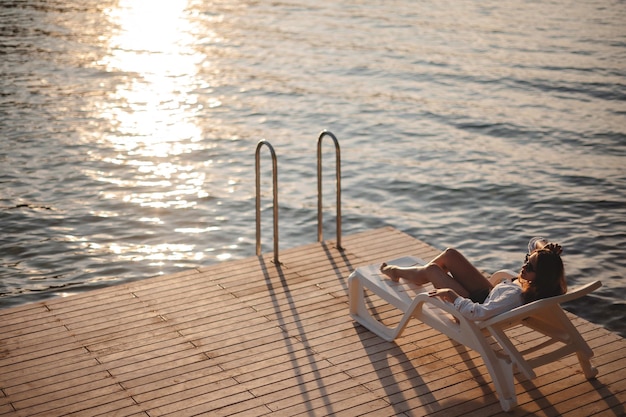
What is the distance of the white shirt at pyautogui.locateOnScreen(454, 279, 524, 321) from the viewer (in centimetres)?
590

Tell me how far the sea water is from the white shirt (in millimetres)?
3611

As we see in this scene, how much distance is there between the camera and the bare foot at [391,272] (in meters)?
7.00

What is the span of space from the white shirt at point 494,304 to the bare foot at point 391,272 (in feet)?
3.35

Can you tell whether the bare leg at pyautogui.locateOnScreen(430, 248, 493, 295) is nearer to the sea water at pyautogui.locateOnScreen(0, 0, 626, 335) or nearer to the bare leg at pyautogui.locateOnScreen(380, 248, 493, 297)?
the bare leg at pyautogui.locateOnScreen(380, 248, 493, 297)

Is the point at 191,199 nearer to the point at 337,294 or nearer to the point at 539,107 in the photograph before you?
the point at 337,294

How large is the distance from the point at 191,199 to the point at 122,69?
8197 millimetres

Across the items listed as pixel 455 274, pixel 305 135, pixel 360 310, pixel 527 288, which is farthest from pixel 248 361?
pixel 305 135

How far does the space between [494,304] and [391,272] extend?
4.16ft

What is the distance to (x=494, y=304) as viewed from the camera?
591cm

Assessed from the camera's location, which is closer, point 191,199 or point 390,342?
point 390,342

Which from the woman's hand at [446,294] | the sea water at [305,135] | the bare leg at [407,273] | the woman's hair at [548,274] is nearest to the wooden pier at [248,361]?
the bare leg at [407,273]

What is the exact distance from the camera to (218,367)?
6.53m

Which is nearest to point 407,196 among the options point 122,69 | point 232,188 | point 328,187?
point 328,187

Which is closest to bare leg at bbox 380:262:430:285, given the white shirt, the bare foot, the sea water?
the bare foot
